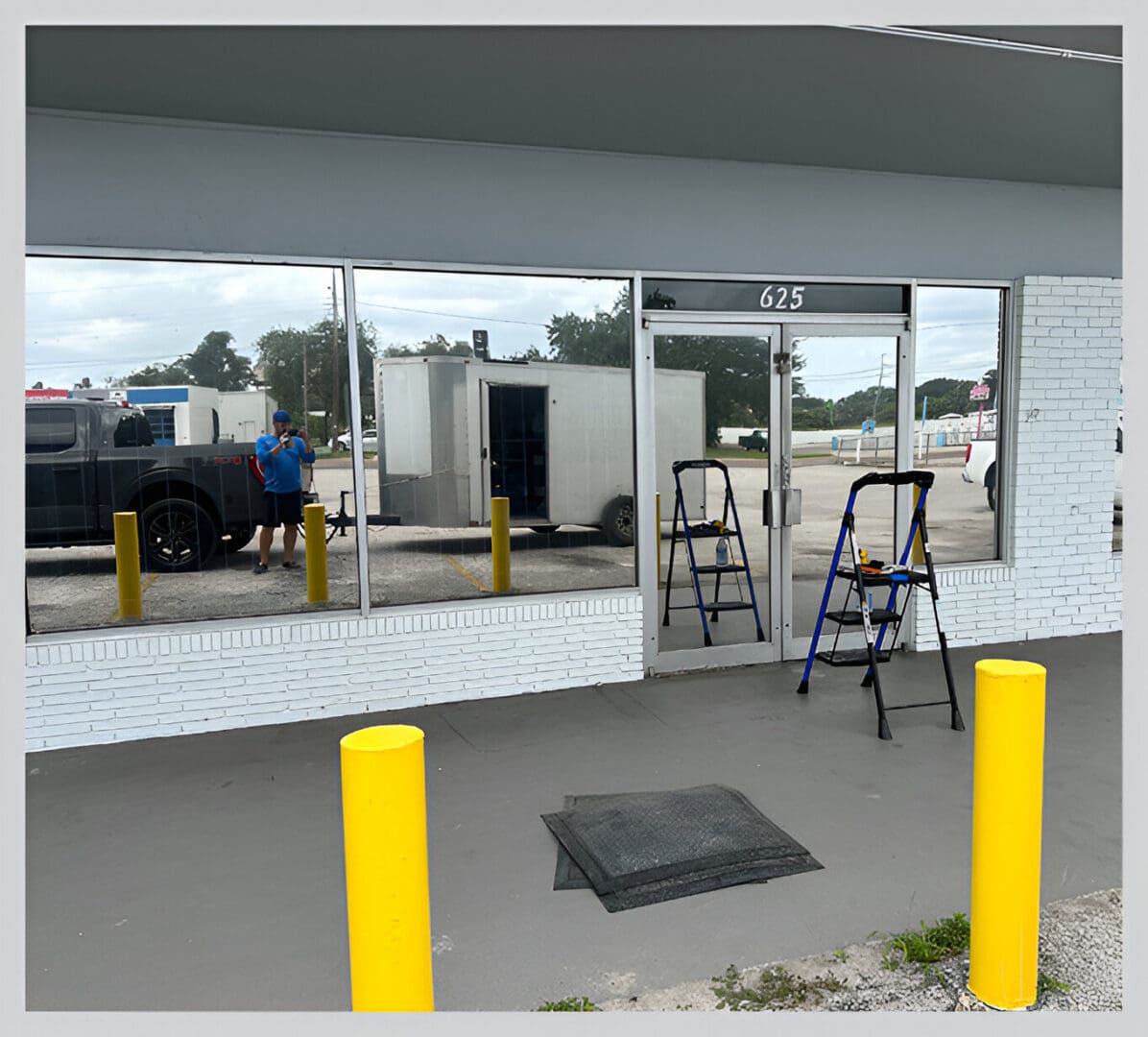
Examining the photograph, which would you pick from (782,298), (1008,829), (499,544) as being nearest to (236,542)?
(499,544)

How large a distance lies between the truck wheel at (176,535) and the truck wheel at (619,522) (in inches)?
92.6

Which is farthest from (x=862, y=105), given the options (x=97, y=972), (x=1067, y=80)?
(x=97, y=972)

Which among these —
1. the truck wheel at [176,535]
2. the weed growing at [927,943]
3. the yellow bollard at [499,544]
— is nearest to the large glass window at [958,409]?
the yellow bollard at [499,544]

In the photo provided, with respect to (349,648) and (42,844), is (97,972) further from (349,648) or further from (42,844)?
(349,648)

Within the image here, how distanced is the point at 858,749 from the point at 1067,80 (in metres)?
3.35

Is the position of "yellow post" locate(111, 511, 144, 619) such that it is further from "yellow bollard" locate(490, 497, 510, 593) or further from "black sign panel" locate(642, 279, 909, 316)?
"black sign panel" locate(642, 279, 909, 316)

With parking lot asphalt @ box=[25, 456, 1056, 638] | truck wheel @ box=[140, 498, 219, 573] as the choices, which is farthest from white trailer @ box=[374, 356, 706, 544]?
truck wheel @ box=[140, 498, 219, 573]

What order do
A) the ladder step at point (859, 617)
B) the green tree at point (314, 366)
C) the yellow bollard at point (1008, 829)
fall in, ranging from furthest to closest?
the ladder step at point (859, 617), the green tree at point (314, 366), the yellow bollard at point (1008, 829)

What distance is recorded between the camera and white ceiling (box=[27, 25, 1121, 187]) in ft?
12.2

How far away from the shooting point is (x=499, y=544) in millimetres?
5785

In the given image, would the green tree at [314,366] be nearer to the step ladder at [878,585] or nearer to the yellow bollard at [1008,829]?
the step ladder at [878,585]

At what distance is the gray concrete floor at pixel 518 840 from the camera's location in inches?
117

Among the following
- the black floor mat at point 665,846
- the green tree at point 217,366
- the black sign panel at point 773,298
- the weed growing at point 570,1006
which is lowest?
the weed growing at point 570,1006

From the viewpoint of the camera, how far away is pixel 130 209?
487 cm
